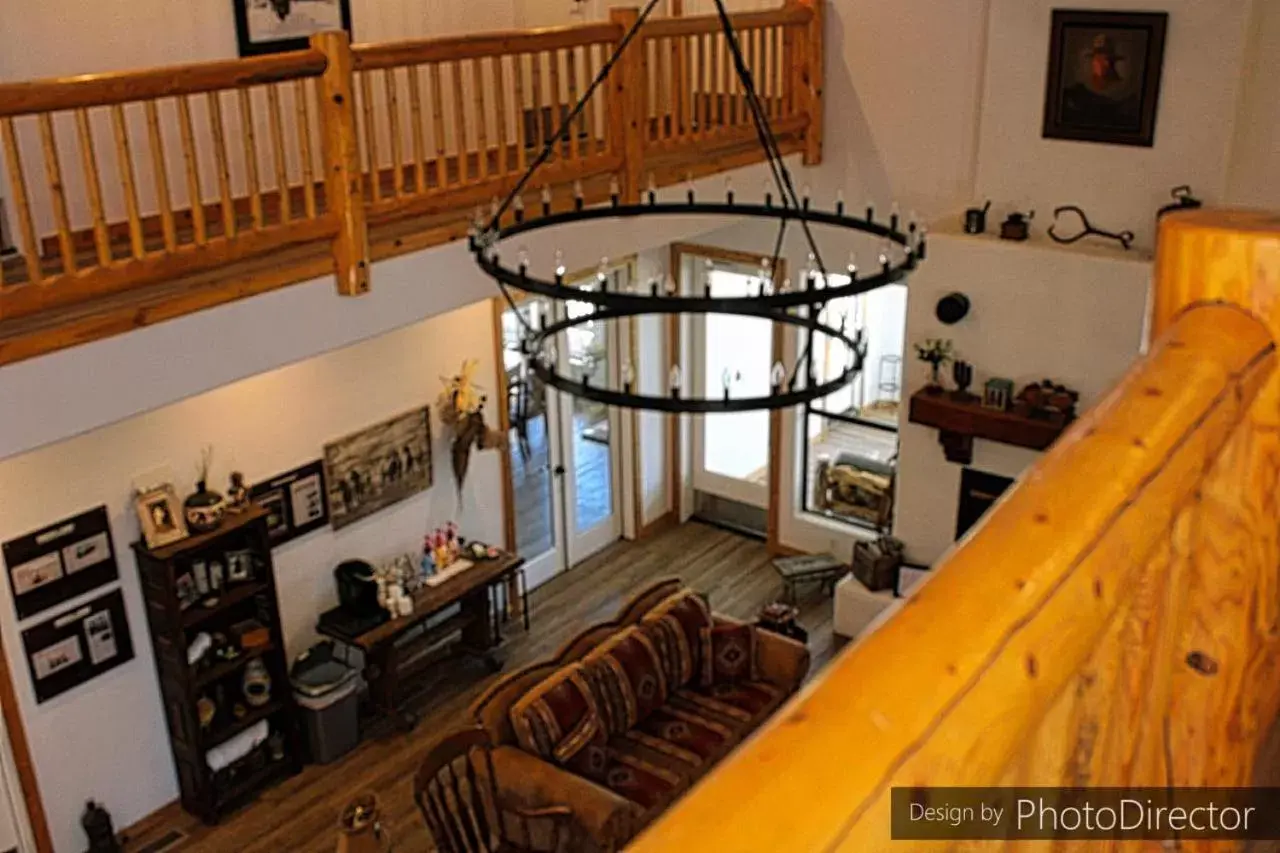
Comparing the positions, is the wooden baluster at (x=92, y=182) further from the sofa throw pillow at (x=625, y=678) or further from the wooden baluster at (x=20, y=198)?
the sofa throw pillow at (x=625, y=678)

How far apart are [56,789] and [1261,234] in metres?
6.51

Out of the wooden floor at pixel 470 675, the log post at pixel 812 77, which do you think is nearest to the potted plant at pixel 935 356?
the log post at pixel 812 77

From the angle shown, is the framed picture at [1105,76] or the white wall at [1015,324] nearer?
the framed picture at [1105,76]

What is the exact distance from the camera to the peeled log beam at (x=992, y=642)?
0.53 metres

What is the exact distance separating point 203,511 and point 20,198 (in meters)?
2.69

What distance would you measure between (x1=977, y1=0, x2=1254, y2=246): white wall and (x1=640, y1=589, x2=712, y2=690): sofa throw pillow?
2.92 meters

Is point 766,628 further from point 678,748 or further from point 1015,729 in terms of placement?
point 1015,729

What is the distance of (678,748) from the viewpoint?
6.14m

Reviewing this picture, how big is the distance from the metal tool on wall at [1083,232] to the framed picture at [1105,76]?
0.39 meters

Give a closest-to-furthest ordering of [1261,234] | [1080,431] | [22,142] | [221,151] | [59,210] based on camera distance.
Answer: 1. [1080,431]
2. [1261,234]
3. [59,210]
4. [221,151]
5. [22,142]

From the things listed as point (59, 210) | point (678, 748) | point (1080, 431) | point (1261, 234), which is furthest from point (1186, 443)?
point (678, 748)

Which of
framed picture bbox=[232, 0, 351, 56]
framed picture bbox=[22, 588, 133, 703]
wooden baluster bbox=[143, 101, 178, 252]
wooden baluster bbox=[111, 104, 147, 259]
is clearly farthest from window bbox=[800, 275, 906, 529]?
wooden baluster bbox=[111, 104, 147, 259]

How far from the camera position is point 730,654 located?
22.2 ft

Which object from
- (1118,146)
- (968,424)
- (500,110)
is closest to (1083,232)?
(1118,146)
